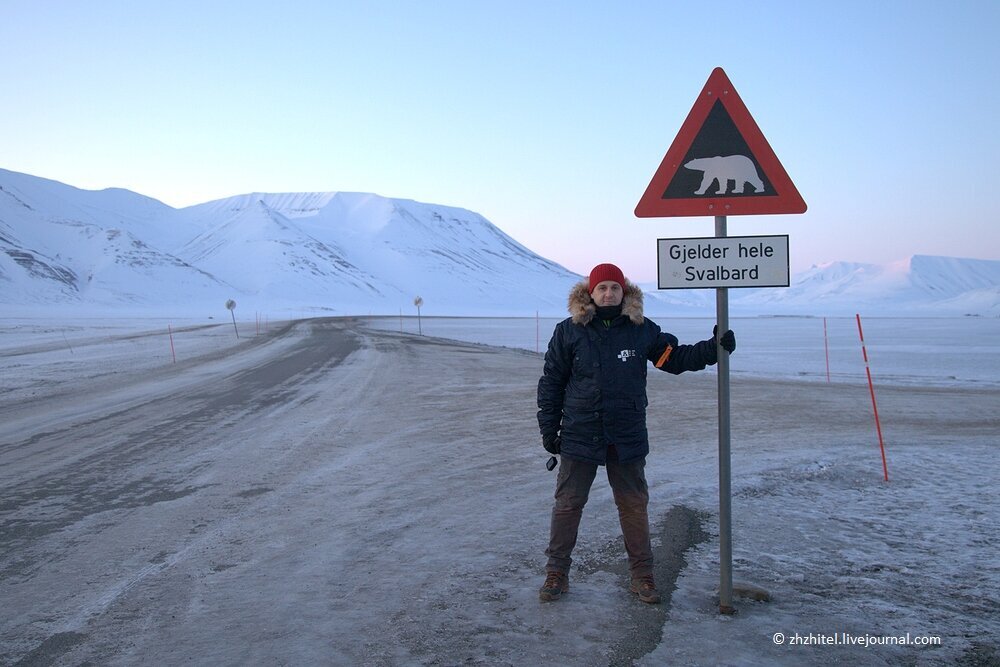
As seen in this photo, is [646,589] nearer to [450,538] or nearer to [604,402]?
[604,402]

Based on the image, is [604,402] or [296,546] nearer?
[604,402]

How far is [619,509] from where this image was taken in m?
4.22

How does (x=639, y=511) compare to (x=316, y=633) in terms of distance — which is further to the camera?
(x=639, y=511)

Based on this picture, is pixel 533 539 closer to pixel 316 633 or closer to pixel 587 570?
pixel 587 570

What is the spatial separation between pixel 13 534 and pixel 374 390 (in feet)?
28.1

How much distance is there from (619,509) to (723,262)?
153 cm

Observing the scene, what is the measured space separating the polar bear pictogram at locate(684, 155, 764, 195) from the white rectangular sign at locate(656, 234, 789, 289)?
0.32 meters

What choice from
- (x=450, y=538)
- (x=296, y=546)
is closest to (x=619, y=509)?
(x=450, y=538)

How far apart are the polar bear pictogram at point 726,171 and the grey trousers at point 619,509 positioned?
64.5 inches

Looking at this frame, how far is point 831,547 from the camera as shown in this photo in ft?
16.1

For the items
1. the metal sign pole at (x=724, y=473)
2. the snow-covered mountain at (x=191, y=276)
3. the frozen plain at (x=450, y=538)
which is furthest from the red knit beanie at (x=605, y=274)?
the snow-covered mountain at (x=191, y=276)

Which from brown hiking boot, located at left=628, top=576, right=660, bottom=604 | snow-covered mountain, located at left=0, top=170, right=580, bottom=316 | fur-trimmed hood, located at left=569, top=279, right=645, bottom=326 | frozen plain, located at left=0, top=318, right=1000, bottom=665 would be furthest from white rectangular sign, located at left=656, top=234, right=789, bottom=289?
snow-covered mountain, located at left=0, top=170, right=580, bottom=316

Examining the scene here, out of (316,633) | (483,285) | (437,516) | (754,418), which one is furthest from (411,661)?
(483,285)

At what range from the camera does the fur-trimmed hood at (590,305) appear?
4137mm
